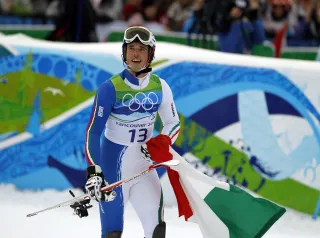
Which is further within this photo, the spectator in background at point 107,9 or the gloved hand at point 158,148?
the spectator in background at point 107,9

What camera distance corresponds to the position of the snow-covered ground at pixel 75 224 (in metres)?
8.65

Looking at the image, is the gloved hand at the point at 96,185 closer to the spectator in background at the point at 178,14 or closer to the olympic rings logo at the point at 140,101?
the olympic rings logo at the point at 140,101

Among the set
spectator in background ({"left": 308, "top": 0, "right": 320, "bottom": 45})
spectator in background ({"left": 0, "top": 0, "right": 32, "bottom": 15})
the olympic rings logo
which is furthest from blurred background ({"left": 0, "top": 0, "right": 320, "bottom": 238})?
spectator in background ({"left": 0, "top": 0, "right": 32, "bottom": 15})

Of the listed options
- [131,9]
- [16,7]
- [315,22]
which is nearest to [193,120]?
[315,22]

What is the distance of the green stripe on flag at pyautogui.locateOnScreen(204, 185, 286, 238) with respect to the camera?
7.05 meters

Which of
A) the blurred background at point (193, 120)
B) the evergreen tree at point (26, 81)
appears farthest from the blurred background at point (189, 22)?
the evergreen tree at point (26, 81)

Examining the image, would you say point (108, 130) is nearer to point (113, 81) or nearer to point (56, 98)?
point (113, 81)

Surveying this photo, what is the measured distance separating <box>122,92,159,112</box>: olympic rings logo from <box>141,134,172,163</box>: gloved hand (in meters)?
0.24

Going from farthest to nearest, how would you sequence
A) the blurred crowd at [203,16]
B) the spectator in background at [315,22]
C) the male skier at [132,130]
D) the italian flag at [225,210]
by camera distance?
the spectator in background at [315,22] → the blurred crowd at [203,16] → the italian flag at [225,210] → the male skier at [132,130]

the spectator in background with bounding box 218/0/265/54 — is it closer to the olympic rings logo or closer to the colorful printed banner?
the colorful printed banner

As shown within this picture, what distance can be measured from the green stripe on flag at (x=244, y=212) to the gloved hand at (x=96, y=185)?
107 cm

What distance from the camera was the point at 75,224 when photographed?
351 inches

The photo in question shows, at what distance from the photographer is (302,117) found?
9266 mm

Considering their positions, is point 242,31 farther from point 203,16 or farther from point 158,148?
point 158,148
